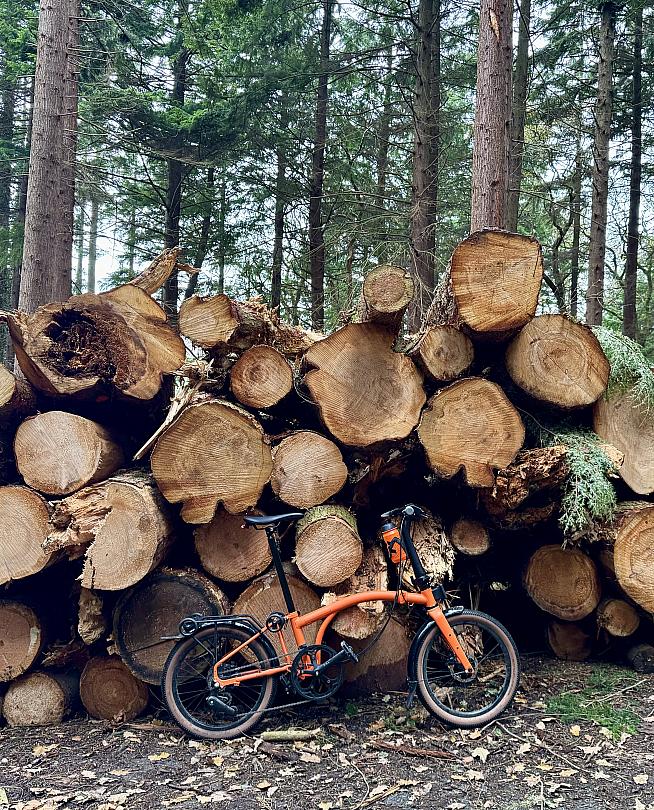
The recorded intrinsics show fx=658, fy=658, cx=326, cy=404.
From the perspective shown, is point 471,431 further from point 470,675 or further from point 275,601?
point 275,601

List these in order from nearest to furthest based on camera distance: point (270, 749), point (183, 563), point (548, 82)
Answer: point (270, 749) < point (183, 563) < point (548, 82)

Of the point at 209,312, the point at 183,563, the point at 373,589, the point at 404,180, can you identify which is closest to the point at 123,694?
the point at 183,563

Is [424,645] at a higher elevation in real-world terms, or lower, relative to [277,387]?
lower

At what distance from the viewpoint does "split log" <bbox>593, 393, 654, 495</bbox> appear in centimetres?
420

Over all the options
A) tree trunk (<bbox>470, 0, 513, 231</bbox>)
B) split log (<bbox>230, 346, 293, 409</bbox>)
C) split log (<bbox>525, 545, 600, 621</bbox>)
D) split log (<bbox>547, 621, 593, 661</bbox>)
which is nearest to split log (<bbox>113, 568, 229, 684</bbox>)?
split log (<bbox>230, 346, 293, 409</bbox>)

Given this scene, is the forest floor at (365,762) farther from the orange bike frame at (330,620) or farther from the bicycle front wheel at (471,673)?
the orange bike frame at (330,620)

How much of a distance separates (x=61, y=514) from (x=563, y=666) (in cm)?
347

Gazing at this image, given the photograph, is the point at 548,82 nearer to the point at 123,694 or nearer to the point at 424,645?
the point at 424,645

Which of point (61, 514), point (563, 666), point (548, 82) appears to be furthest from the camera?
point (548, 82)

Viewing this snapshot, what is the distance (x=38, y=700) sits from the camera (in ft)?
13.0

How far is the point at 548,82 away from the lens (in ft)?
37.5

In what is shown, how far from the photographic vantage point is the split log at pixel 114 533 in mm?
3613

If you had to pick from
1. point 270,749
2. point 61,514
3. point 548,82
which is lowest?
point 270,749

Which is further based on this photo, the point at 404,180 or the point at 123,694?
the point at 404,180
